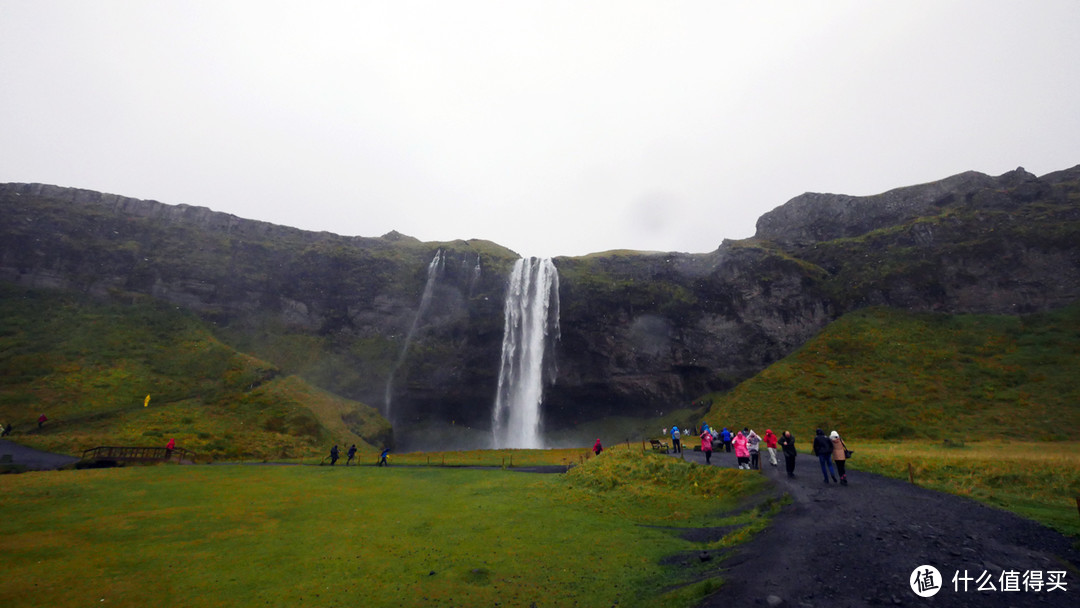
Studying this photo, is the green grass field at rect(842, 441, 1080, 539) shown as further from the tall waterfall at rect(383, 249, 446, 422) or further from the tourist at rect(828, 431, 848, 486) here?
the tall waterfall at rect(383, 249, 446, 422)

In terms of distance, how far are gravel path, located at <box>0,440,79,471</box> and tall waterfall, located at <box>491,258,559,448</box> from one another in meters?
43.5

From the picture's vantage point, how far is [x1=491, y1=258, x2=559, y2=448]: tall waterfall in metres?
65.1

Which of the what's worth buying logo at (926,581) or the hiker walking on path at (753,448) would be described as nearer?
the what's worth buying logo at (926,581)

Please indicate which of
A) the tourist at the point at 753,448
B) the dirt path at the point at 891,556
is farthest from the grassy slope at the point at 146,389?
the dirt path at the point at 891,556

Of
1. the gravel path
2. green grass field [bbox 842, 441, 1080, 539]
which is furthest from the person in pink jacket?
the gravel path

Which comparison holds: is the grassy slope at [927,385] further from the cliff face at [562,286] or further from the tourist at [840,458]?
the tourist at [840,458]

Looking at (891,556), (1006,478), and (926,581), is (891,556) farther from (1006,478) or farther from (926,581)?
(1006,478)

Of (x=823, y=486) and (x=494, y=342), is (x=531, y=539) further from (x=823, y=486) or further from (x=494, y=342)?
(x=494, y=342)

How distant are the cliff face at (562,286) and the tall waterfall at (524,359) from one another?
2.07 metres

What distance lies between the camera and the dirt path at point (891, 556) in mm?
7480

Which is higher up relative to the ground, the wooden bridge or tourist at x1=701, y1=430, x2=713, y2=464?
tourist at x1=701, y1=430, x2=713, y2=464

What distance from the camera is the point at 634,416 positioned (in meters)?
69.7

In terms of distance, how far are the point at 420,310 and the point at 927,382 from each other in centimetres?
6270

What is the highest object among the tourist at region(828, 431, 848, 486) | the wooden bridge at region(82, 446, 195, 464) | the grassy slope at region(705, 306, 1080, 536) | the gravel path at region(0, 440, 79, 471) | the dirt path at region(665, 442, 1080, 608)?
the grassy slope at region(705, 306, 1080, 536)
